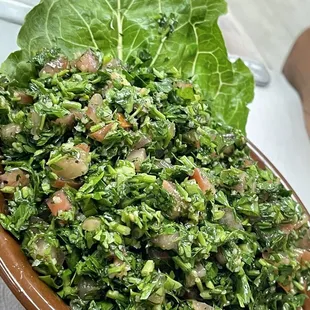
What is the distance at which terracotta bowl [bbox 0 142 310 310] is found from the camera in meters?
1.14

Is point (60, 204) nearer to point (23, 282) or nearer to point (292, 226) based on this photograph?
point (23, 282)

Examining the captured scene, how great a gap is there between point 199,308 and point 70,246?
32cm

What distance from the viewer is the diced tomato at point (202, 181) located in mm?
1354

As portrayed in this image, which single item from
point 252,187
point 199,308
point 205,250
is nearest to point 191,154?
point 252,187

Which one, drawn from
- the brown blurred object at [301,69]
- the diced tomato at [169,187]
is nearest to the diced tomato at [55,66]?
the diced tomato at [169,187]

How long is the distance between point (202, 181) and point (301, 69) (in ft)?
Answer: 6.52

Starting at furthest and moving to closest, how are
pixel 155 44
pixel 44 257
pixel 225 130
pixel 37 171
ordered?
pixel 155 44, pixel 225 130, pixel 37 171, pixel 44 257

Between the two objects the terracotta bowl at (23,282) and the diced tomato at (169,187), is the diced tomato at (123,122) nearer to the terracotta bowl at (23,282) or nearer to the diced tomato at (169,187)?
the diced tomato at (169,187)

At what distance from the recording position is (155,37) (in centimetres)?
188

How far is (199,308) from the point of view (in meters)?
1.25

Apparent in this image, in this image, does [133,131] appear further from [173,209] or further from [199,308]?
[199,308]

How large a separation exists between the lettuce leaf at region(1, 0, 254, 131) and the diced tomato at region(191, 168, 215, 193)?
555mm

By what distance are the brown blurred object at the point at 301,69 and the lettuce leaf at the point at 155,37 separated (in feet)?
3.81

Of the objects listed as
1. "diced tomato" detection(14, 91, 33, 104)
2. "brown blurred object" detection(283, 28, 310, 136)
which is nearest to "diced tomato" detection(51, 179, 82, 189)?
"diced tomato" detection(14, 91, 33, 104)
